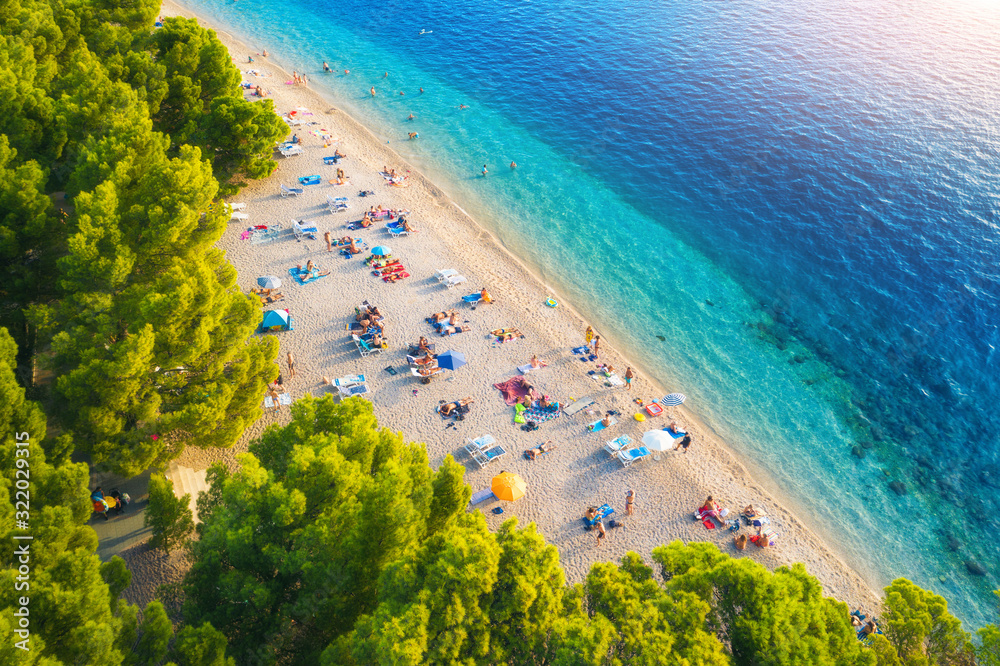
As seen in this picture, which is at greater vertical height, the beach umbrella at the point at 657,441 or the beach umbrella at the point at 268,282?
the beach umbrella at the point at 268,282

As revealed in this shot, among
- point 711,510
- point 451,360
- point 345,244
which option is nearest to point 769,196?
point 711,510

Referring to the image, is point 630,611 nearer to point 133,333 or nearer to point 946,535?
point 133,333

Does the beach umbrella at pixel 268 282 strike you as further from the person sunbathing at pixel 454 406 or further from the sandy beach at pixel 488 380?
the person sunbathing at pixel 454 406

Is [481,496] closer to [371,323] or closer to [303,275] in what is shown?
[371,323]

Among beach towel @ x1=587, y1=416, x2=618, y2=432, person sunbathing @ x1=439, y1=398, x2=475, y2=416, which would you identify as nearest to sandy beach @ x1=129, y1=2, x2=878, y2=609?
beach towel @ x1=587, y1=416, x2=618, y2=432

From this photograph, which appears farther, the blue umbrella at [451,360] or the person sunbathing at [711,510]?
the blue umbrella at [451,360]

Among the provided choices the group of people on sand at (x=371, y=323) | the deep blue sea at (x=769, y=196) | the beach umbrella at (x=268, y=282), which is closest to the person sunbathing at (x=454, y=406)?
the group of people on sand at (x=371, y=323)

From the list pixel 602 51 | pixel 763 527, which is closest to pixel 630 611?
pixel 763 527
